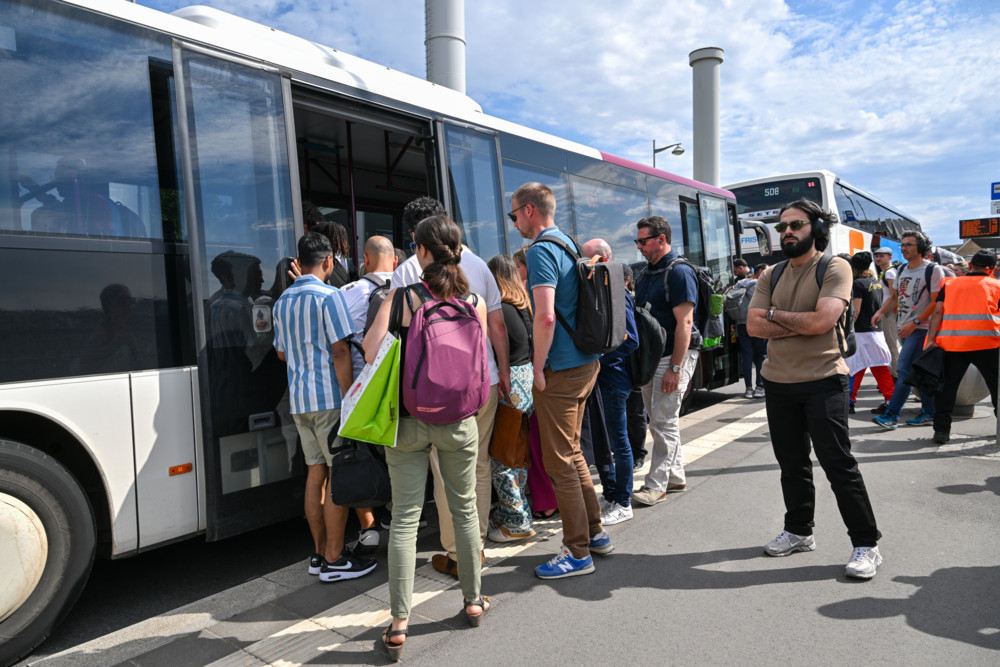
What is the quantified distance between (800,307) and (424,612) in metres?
2.50

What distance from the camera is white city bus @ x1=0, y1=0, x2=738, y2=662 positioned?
2.89 metres

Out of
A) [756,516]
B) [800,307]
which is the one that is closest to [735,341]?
[756,516]

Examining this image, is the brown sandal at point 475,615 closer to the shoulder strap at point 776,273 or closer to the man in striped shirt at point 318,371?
the man in striped shirt at point 318,371

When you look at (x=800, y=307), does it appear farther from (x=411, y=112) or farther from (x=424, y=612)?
(x=411, y=112)

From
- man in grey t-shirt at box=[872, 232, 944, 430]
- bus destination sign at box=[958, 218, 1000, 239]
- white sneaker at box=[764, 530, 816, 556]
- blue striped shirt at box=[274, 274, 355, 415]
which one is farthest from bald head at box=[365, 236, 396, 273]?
bus destination sign at box=[958, 218, 1000, 239]

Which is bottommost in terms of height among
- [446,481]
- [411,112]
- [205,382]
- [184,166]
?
[446,481]

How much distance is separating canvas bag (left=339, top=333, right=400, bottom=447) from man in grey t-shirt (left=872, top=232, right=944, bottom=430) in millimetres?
6128

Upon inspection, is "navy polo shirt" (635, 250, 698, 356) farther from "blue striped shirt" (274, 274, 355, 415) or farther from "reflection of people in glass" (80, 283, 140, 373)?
"reflection of people in glass" (80, 283, 140, 373)

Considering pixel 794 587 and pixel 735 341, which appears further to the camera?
pixel 735 341

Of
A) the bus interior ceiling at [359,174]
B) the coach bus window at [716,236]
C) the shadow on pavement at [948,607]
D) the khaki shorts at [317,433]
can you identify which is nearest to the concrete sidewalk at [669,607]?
the shadow on pavement at [948,607]

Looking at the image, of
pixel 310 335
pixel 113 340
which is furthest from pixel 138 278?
pixel 310 335

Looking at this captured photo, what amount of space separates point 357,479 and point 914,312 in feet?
20.8

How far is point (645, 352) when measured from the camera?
14.0 feet

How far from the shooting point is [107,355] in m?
3.11
